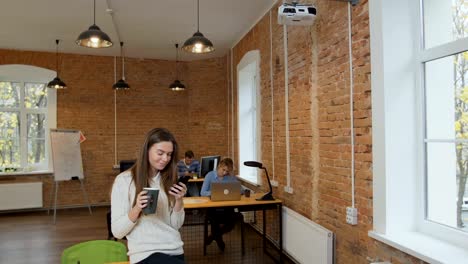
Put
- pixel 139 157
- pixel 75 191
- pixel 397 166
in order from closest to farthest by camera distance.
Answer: pixel 139 157 < pixel 397 166 < pixel 75 191

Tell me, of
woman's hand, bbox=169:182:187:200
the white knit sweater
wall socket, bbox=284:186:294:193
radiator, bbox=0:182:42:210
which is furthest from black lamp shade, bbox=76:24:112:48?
radiator, bbox=0:182:42:210

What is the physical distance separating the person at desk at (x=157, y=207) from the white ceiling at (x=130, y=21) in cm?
358

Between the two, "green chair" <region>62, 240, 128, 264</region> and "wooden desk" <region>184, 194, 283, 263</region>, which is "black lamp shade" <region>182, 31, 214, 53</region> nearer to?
"wooden desk" <region>184, 194, 283, 263</region>

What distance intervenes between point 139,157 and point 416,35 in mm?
2355

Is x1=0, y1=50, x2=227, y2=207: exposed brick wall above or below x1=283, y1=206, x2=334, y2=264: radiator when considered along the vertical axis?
above

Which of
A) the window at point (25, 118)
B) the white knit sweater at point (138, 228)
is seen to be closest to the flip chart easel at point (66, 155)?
the window at point (25, 118)

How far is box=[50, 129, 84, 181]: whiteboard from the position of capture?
22.9ft

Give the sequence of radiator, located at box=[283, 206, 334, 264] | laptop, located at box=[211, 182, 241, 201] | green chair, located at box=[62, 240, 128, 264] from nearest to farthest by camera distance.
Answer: green chair, located at box=[62, 240, 128, 264] → radiator, located at box=[283, 206, 334, 264] → laptop, located at box=[211, 182, 241, 201]

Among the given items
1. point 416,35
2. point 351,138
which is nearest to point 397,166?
point 351,138

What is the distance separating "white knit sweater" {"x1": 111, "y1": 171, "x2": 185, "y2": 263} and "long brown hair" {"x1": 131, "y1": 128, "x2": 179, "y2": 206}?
0.13 feet

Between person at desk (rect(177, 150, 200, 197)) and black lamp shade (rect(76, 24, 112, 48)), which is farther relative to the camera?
person at desk (rect(177, 150, 200, 197))

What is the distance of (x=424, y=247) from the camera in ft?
7.55

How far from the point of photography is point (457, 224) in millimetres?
2363

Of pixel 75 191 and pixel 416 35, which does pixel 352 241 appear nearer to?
pixel 416 35
